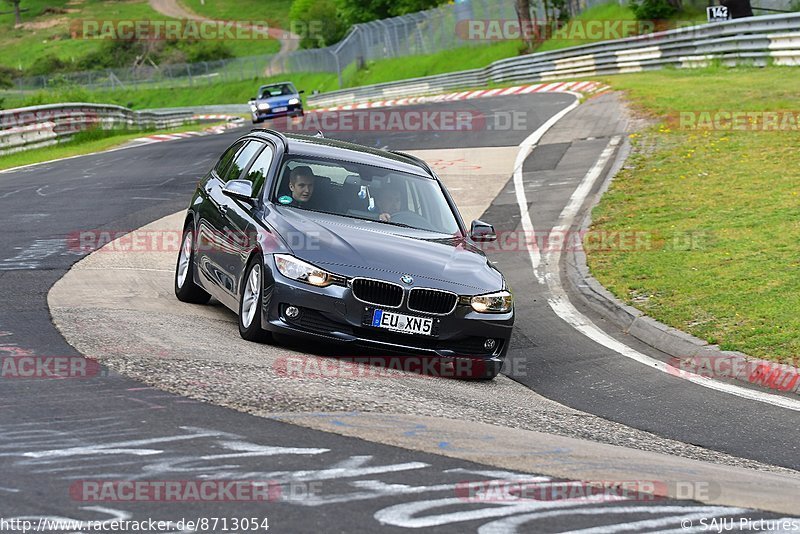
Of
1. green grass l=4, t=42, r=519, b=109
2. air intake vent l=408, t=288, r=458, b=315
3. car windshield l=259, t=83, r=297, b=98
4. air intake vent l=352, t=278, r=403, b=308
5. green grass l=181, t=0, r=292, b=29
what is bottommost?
green grass l=4, t=42, r=519, b=109

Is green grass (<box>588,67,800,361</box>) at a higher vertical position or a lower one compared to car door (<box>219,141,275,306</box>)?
lower

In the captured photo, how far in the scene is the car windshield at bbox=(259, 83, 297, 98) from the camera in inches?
1774

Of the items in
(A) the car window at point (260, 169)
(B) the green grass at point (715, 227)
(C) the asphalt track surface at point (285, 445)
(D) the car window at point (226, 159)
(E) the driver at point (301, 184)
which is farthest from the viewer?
(D) the car window at point (226, 159)

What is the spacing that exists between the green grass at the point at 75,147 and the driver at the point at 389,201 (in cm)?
1902

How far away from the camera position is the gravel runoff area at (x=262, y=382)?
7.32 metres

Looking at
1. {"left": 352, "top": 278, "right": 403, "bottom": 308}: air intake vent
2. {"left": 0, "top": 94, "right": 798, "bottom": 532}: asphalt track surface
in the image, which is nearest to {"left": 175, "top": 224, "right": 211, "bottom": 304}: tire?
{"left": 0, "top": 94, "right": 798, "bottom": 532}: asphalt track surface

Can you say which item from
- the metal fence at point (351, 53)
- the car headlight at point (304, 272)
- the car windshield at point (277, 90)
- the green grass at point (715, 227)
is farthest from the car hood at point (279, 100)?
the car headlight at point (304, 272)

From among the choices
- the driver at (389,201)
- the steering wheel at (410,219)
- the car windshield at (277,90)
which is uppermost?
the driver at (389,201)

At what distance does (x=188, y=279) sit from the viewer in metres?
11.7

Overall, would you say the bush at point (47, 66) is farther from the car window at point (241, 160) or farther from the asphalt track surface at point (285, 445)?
the asphalt track surface at point (285, 445)

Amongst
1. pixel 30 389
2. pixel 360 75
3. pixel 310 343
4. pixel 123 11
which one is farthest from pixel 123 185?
pixel 123 11

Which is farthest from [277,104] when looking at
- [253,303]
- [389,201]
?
[253,303]

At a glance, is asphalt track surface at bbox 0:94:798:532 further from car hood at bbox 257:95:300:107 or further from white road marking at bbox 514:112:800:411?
car hood at bbox 257:95:300:107

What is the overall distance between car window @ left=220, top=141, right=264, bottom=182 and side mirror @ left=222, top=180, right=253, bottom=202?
1.06m
